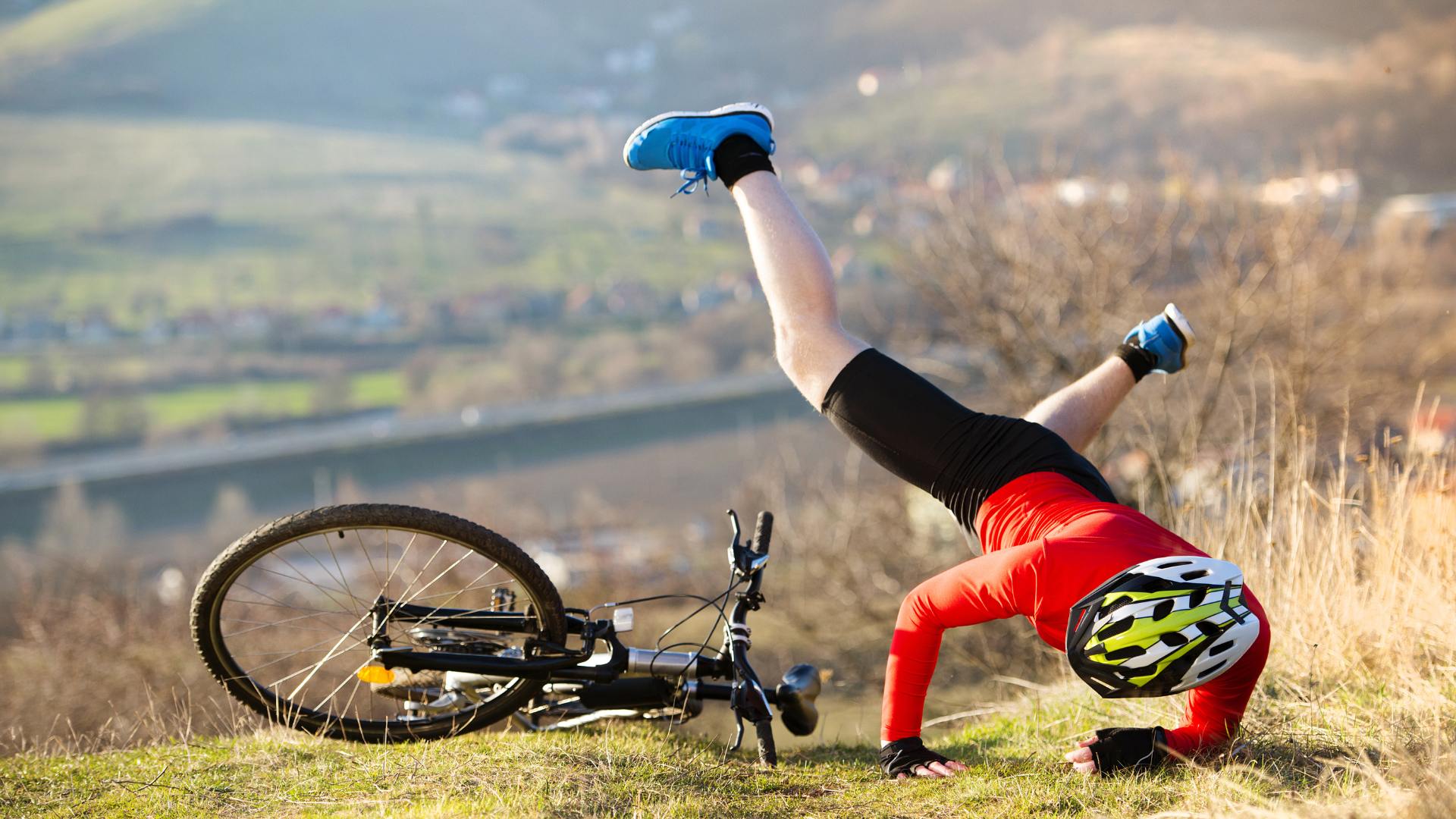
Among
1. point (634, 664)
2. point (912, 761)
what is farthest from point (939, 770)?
point (634, 664)

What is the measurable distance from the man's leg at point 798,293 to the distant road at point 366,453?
4337 cm

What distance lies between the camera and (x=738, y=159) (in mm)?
3029

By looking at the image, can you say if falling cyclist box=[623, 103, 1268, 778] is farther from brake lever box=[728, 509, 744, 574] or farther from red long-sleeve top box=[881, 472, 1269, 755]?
brake lever box=[728, 509, 744, 574]

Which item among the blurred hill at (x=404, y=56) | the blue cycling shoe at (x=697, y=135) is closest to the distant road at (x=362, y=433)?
the blurred hill at (x=404, y=56)

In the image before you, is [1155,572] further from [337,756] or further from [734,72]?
[734,72]

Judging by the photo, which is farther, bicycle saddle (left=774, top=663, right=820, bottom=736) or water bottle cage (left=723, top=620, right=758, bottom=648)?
bicycle saddle (left=774, top=663, right=820, bottom=736)

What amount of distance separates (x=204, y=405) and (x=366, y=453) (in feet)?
42.3

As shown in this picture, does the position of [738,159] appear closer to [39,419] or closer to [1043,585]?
[1043,585]

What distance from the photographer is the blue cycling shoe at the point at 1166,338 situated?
318 cm

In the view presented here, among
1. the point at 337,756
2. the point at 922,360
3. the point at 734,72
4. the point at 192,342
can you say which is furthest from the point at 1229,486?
the point at 734,72

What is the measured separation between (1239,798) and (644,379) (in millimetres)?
56896

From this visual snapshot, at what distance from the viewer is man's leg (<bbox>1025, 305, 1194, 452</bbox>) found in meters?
3.02

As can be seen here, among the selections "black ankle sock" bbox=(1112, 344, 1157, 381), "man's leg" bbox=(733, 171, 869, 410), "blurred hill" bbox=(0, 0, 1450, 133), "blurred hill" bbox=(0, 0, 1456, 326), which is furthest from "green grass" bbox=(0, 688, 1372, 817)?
"blurred hill" bbox=(0, 0, 1450, 133)

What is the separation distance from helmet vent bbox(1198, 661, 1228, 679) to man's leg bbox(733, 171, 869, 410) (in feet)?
3.66
